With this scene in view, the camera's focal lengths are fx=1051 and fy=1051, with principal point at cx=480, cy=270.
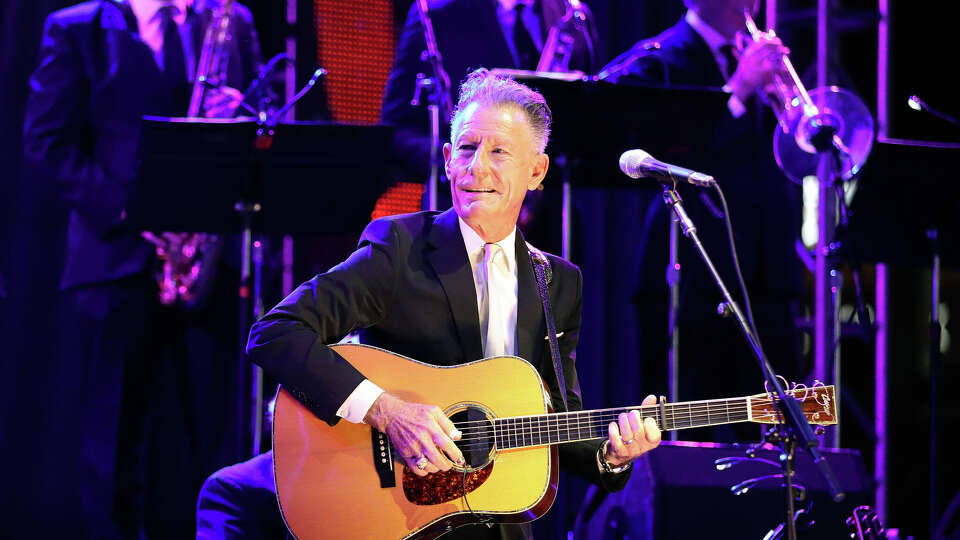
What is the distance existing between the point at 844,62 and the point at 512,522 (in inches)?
189

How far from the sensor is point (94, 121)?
16.0 ft

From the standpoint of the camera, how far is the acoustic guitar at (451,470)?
9.65ft

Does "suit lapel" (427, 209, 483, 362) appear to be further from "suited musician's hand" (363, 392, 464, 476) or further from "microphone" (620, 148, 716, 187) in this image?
"microphone" (620, 148, 716, 187)

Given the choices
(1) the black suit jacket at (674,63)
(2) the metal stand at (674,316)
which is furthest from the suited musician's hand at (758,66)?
(2) the metal stand at (674,316)

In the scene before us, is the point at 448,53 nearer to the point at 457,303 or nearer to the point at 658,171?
the point at 457,303

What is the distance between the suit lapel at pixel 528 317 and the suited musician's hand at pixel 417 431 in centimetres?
45

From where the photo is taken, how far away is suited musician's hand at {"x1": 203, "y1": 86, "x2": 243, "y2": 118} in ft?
15.7

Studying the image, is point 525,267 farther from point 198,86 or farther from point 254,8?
point 254,8

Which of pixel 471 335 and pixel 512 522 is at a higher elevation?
pixel 471 335

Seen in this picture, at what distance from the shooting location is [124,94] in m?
4.88

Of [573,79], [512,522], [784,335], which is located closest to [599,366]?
Result: [784,335]

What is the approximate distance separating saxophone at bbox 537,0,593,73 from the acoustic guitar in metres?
2.49

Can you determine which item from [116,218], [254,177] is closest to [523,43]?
[254,177]

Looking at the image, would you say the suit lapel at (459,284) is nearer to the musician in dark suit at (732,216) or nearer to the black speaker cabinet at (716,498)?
the black speaker cabinet at (716,498)
